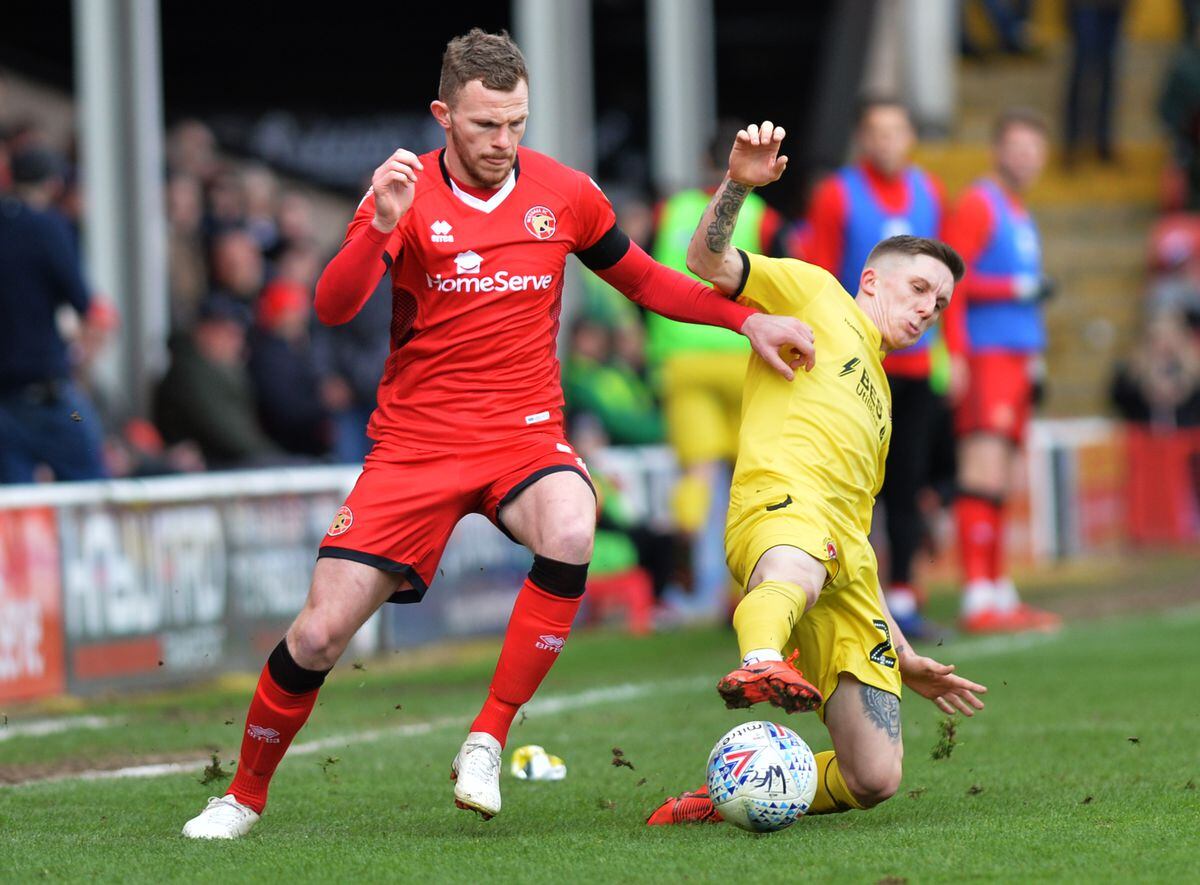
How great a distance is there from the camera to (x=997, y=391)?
11180 mm

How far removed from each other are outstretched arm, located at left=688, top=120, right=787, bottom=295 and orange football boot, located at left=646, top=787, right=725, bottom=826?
1.39 m

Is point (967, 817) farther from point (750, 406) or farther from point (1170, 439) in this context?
point (1170, 439)

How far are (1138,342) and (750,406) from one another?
53.8 ft

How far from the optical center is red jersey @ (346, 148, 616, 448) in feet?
18.4

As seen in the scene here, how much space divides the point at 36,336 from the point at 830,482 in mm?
5558

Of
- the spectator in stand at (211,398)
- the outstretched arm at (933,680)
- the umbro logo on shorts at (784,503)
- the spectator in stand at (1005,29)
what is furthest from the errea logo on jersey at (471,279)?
the spectator in stand at (1005,29)

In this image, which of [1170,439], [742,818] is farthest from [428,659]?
[1170,439]

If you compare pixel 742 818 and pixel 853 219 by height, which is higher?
pixel 853 219

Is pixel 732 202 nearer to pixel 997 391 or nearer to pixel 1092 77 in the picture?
pixel 997 391

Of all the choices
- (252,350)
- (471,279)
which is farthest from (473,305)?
(252,350)

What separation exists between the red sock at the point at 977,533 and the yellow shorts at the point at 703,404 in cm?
133

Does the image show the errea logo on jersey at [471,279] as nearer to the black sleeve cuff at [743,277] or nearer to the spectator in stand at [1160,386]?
the black sleeve cuff at [743,277]

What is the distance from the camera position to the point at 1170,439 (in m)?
18.7

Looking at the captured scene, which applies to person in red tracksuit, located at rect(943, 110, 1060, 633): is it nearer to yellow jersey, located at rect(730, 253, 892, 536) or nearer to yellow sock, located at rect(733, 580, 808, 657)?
yellow jersey, located at rect(730, 253, 892, 536)
